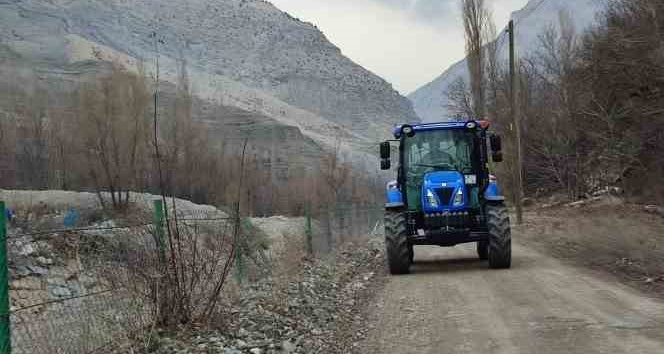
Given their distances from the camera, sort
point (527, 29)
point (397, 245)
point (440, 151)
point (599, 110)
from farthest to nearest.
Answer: point (527, 29) < point (599, 110) < point (440, 151) < point (397, 245)

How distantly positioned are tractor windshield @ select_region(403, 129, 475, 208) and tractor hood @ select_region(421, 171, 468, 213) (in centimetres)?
48

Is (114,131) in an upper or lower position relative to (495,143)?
upper

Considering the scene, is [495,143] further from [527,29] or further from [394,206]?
[527,29]

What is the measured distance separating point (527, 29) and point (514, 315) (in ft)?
320

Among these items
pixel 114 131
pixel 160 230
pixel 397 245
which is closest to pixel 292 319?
pixel 160 230

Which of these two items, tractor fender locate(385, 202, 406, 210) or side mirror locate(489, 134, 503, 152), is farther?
tractor fender locate(385, 202, 406, 210)

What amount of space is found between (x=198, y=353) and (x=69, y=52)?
2918 inches

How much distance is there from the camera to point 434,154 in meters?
15.1

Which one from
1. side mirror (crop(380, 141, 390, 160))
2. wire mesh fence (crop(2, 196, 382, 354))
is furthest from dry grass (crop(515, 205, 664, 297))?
wire mesh fence (crop(2, 196, 382, 354))

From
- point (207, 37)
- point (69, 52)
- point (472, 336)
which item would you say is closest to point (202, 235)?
point (472, 336)

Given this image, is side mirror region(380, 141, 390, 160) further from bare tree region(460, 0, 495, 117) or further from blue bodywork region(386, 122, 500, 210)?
bare tree region(460, 0, 495, 117)

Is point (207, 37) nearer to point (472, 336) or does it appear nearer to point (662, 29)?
point (662, 29)

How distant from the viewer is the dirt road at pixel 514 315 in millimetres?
7723

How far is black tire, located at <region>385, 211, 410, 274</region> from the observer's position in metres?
14.1
